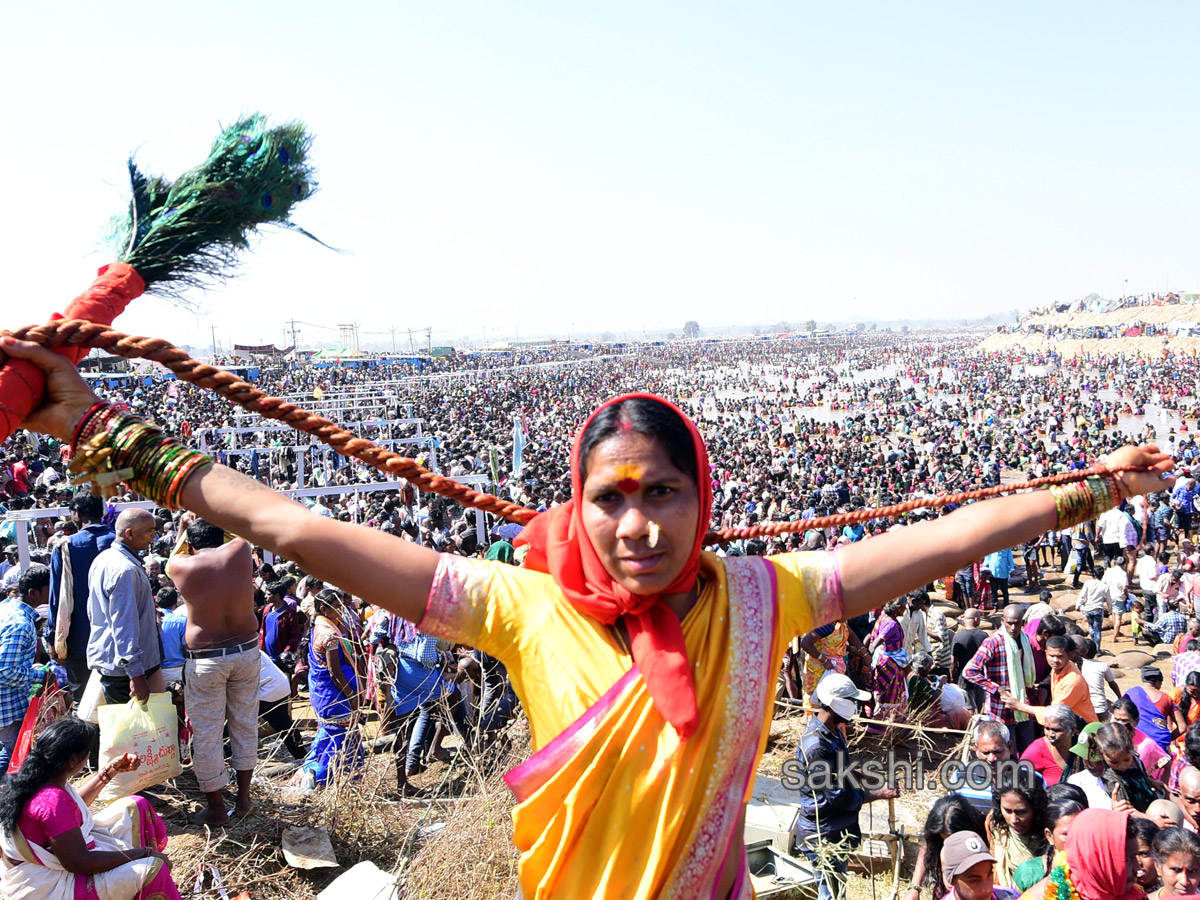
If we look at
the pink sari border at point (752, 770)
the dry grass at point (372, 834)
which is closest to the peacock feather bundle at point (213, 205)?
the pink sari border at point (752, 770)

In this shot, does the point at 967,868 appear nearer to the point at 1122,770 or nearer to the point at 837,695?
the point at 837,695

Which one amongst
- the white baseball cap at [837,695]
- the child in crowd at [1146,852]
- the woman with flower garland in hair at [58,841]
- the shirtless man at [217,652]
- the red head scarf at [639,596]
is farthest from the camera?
the white baseball cap at [837,695]

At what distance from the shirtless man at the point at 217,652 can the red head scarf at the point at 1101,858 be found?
3.23m

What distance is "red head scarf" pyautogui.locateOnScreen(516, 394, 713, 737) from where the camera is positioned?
1.23m

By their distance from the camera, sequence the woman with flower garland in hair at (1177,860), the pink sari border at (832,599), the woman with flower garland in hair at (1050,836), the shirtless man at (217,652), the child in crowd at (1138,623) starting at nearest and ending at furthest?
the pink sari border at (832,599), the woman with flower garland in hair at (1177,860), the woman with flower garland in hair at (1050,836), the shirtless man at (217,652), the child in crowd at (1138,623)

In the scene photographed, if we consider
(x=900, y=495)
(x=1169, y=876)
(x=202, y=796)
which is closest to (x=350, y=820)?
(x=202, y=796)

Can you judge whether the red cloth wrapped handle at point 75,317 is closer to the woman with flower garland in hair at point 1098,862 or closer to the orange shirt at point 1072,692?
the woman with flower garland in hair at point 1098,862

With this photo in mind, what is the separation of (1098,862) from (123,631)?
12.1 feet

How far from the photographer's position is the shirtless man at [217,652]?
364 centimetres

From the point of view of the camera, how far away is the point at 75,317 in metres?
1.36

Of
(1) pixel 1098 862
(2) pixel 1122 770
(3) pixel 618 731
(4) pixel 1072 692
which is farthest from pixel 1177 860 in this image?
(3) pixel 618 731

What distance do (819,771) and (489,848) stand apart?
177cm

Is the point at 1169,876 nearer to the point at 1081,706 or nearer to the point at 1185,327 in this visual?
the point at 1081,706

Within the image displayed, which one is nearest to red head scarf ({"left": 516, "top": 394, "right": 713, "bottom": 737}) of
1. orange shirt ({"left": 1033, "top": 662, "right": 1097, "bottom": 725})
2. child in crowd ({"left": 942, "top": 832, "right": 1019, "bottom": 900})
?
child in crowd ({"left": 942, "top": 832, "right": 1019, "bottom": 900})
